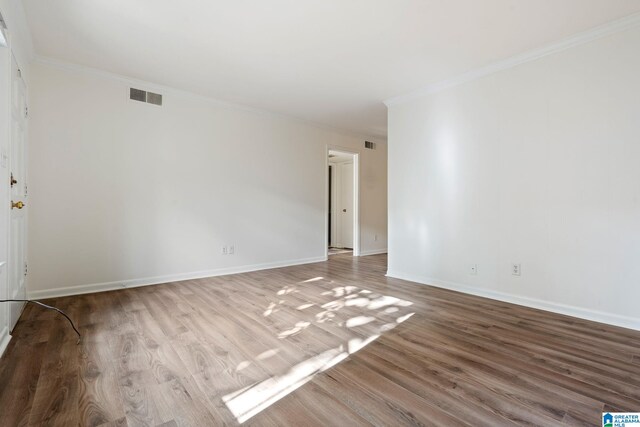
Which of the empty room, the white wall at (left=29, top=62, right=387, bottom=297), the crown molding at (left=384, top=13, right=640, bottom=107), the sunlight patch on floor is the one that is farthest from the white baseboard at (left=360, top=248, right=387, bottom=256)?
the crown molding at (left=384, top=13, right=640, bottom=107)

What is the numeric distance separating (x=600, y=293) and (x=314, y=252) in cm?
382

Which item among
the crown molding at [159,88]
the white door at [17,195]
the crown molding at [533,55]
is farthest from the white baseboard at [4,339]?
the crown molding at [533,55]

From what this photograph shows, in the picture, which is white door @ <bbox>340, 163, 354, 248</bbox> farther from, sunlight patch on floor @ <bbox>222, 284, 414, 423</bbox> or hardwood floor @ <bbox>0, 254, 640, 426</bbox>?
hardwood floor @ <bbox>0, 254, 640, 426</bbox>

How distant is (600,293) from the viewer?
8.53 ft

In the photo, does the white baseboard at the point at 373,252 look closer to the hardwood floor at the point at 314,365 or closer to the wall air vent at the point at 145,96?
the hardwood floor at the point at 314,365

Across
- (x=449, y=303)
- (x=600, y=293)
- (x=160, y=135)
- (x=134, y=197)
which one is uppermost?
(x=160, y=135)

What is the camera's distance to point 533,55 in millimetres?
2961

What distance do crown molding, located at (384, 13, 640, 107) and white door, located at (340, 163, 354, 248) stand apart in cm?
Answer: 346

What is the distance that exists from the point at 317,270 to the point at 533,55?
3.63 meters

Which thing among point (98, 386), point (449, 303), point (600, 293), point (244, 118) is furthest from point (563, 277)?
point (244, 118)

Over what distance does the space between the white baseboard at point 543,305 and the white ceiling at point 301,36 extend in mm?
2366

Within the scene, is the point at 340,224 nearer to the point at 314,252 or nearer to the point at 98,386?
the point at 314,252

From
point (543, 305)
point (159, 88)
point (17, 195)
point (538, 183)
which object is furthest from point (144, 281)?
point (538, 183)

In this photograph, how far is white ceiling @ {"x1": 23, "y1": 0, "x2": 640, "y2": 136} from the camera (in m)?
2.36
